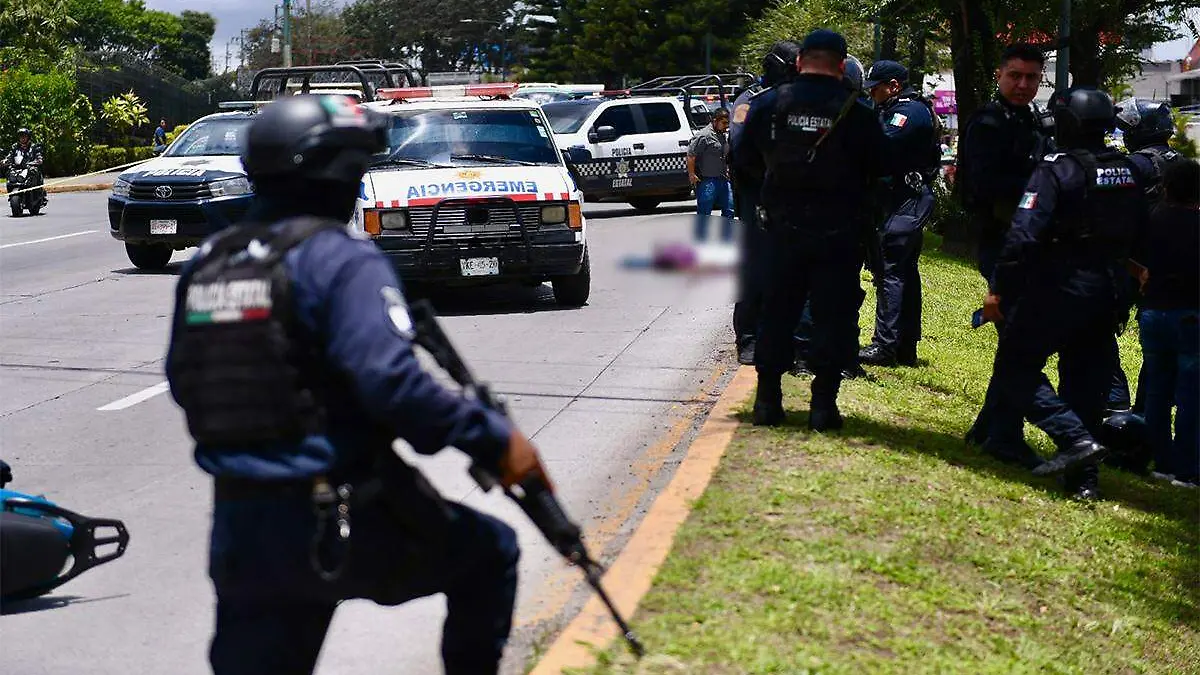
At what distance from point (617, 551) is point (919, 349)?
5.88 meters

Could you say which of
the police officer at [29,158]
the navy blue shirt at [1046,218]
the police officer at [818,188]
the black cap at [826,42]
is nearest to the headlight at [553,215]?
the police officer at [818,188]

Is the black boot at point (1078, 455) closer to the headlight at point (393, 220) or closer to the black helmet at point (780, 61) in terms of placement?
the black helmet at point (780, 61)

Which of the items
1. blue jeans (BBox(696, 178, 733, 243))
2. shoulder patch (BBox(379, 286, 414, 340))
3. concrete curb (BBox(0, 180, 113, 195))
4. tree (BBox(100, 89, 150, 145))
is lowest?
concrete curb (BBox(0, 180, 113, 195))

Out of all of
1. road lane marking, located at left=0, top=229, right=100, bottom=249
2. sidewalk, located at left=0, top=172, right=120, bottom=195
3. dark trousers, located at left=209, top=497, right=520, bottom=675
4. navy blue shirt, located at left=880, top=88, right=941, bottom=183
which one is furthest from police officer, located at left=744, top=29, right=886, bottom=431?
sidewalk, located at left=0, top=172, right=120, bottom=195

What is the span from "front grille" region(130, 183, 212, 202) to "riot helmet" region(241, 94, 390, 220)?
1364cm

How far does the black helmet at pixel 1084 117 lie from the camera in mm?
6996

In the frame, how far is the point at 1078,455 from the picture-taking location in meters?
7.21

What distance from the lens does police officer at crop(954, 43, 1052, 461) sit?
741 cm

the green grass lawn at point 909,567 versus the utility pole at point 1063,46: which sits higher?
the utility pole at point 1063,46

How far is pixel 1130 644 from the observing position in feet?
19.3

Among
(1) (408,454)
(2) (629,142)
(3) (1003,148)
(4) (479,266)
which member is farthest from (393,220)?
(2) (629,142)

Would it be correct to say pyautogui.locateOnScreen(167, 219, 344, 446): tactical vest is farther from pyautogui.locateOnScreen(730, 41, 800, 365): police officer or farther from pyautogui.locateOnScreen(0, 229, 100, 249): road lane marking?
pyautogui.locateOnScreen(0, 229, 100, 249): road lane marking

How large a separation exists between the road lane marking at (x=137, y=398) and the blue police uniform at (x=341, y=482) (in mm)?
6487

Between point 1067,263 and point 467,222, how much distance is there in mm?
6504
